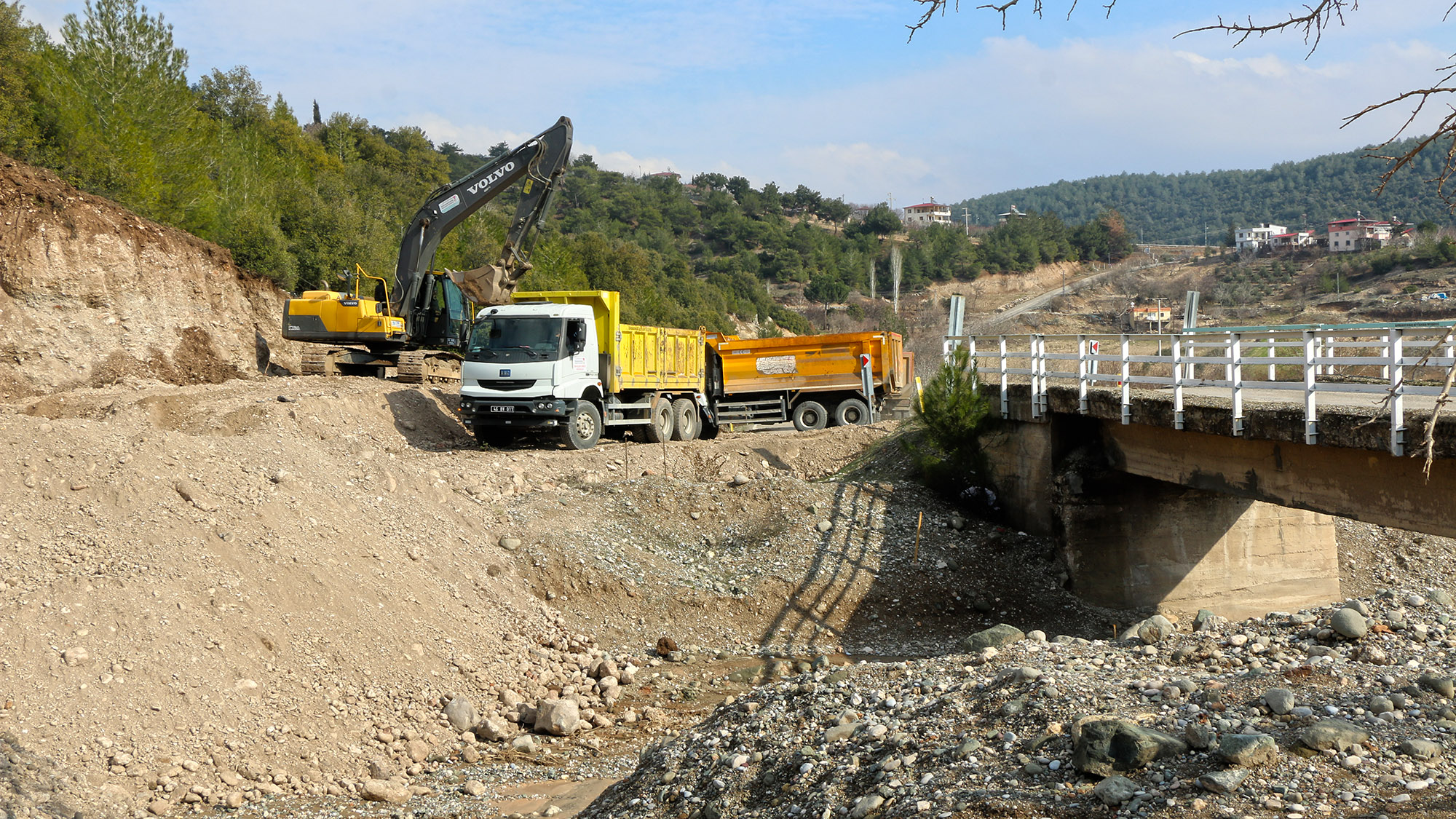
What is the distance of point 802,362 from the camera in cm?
2411

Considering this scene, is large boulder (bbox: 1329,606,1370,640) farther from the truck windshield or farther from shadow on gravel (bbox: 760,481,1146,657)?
the truck windshield

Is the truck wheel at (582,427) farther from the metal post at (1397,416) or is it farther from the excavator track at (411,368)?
the metal post at (1397,416)

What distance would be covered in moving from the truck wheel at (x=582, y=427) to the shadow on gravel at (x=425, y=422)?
2330 mm

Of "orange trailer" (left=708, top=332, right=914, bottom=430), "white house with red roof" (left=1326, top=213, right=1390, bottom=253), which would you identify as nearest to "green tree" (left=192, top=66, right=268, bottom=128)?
"orange trailer" (left=708, top=332, right=914, bottom=430)

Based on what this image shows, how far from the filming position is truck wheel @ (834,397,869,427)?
24.2 meters

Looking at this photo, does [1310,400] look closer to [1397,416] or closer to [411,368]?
[1397,416]

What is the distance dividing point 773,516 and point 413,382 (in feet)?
33.2

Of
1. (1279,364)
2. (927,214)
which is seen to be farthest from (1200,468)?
(927,214)

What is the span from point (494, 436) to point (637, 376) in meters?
3.25

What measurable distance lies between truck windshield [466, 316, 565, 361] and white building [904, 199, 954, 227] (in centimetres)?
11517

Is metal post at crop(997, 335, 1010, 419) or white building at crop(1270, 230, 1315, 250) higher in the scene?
white building at crop(1270, 230, 1315, 250)

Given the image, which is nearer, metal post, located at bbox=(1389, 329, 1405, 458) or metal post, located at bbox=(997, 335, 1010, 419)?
metal post, located at bbox=(1389, 329, 1405, 458)

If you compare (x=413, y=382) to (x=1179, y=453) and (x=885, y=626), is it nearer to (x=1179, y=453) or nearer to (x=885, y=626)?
(x=885, y=626)

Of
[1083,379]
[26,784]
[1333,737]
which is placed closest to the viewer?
[1333,737]
